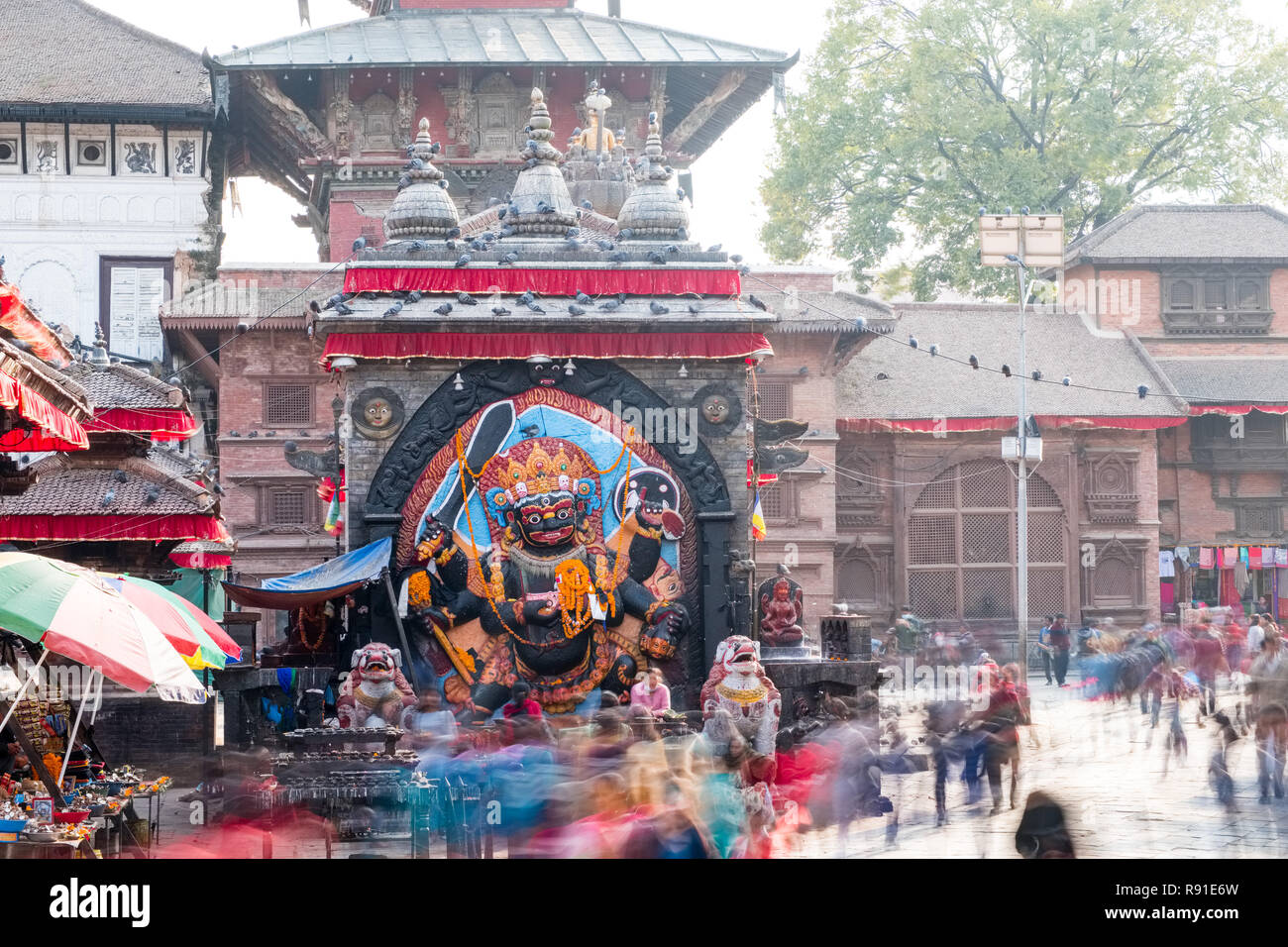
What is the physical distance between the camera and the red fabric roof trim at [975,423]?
3778 cm

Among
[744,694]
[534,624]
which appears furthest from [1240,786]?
[534,624]

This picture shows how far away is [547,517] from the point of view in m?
20.3

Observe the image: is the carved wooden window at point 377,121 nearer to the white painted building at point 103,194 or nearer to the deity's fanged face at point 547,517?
the white painted building at point 103,194

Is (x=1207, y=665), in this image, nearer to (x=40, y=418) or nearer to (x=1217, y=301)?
(x=40, y=418)

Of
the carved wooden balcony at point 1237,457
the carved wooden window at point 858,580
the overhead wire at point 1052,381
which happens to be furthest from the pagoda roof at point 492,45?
the carved wooden balcony at point 1237,457

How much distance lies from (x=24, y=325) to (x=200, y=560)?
1257cm

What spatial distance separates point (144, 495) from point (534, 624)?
493 centimetres

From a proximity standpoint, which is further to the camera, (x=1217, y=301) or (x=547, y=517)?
(x=1217, y=301)

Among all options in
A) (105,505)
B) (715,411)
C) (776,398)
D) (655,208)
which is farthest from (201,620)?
(776,398)

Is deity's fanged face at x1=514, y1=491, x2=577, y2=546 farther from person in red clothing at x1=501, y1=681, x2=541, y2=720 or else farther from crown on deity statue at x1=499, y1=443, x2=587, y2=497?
person in red clothing at x1=501, y1=681, x2=541, y2=720

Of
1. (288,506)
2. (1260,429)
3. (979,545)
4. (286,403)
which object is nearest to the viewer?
(286,403)

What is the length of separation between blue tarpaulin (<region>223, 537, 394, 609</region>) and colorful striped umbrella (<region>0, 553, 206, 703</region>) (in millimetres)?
6286

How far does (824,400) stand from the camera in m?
36.6

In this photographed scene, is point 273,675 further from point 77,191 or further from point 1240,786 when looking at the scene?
point 77,191
